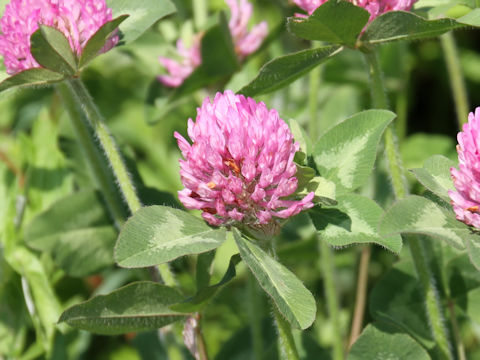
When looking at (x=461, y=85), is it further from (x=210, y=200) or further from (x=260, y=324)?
(x=210, y=200)

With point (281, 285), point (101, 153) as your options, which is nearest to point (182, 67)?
point (101, 153)

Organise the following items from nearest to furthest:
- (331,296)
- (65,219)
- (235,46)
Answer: (65,219), (331,296), (235,46)

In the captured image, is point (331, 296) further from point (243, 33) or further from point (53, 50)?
point (53, 50)

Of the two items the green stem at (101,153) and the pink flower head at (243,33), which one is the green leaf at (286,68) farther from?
the pink flower head at (243,33)

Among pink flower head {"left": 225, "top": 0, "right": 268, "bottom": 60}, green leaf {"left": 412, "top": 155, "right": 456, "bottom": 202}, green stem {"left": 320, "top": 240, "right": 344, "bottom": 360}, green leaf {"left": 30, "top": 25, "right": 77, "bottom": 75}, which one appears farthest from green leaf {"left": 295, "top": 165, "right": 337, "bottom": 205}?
pink flower head {"left": 225, "top": 0, "right": 268, "bottom": 60}

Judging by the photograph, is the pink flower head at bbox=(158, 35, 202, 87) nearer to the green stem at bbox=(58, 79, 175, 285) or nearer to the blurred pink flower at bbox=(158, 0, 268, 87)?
the blurred pink flower at bbox=(158, 0, 268, 87)

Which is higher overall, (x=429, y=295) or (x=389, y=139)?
(x=389, y=139)

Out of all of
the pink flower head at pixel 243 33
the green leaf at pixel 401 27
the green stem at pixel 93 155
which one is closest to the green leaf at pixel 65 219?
the green stem at pixel 93 155
